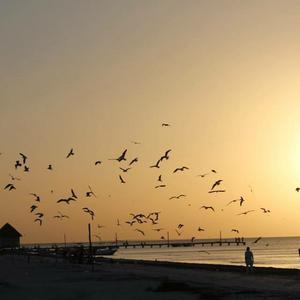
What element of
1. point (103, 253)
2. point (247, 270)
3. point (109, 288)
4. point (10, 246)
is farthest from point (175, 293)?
point (103, 253)

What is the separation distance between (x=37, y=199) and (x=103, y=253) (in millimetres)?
100291

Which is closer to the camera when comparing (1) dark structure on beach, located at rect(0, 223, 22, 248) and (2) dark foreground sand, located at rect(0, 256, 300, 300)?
(2) dark foreground sand, located at rect(0, 256, 300, 300)

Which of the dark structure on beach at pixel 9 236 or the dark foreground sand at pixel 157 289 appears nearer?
the dark foreground sand at pixel 157 289

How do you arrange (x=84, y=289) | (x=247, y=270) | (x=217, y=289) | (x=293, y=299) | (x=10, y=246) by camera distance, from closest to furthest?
1. (x=293, y=299)
2. (x=217, y=289)
3. (x=84, y=289)
4. (x=247, y=270)
5. (x=10, y=246)

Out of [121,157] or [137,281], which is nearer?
[121,157]

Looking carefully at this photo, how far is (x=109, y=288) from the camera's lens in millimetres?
32281

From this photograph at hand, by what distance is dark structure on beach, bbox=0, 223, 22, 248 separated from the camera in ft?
412

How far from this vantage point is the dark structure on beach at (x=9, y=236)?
4943 inches

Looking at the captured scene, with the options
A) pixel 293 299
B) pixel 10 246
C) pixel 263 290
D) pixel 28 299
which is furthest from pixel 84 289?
pixel 10 246

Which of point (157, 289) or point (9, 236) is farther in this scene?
point (9, 236)

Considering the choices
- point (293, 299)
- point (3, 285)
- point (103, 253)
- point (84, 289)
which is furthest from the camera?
point (103, 253)

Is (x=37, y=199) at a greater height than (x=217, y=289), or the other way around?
(x=37, y=199)

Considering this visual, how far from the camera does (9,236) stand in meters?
126

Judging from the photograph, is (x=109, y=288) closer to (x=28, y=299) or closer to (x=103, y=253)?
(x=28, y=299)
